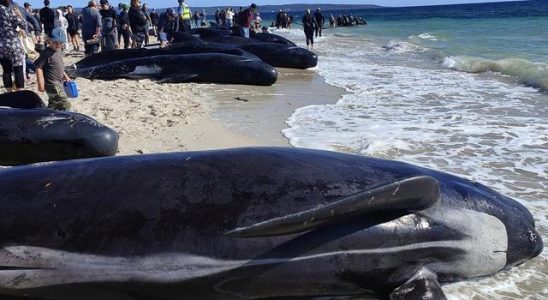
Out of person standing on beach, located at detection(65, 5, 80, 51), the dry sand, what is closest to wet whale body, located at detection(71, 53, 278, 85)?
the dry sand

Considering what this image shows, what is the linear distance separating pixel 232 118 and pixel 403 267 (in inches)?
241

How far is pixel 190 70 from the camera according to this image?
13.9m

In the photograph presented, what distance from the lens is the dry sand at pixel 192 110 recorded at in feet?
25.1

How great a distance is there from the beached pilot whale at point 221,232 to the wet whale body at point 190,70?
33.3ft

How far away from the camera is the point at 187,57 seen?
14117 millimetres

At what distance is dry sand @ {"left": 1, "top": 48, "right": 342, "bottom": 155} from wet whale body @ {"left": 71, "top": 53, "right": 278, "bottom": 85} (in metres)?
0.34

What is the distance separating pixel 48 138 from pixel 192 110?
3.80 metres

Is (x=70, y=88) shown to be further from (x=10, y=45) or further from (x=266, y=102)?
(x=266, y=102)

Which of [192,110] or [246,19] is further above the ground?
[246,19]

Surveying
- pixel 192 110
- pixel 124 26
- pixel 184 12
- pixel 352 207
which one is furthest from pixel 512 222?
pixel 184 12

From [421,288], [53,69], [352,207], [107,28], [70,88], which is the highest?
[107,28]

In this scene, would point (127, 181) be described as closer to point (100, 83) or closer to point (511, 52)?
point (100, 83)

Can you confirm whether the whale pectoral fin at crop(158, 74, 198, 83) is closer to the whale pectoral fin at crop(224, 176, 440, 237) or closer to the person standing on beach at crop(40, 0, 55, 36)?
the person standing on beach at crop(40, 0, 55, 36)

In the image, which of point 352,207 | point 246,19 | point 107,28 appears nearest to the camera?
point 352,207
